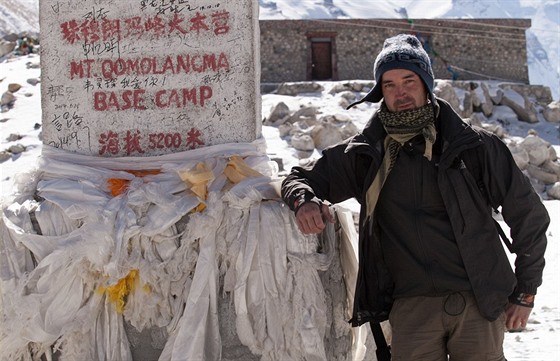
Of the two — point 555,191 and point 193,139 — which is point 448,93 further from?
point 193,139

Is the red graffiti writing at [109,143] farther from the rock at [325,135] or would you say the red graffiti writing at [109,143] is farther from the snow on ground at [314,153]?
the rock at [325,135]

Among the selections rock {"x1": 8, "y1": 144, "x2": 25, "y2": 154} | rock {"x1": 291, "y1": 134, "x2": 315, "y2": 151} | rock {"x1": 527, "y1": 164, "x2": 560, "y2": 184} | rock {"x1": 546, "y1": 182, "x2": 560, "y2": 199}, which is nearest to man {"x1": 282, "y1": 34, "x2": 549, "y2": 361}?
rock {"x1": 291, "y1": 134, "x2": 315, "y2": 151}

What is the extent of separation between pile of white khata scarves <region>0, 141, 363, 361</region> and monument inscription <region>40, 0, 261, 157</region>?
0.42 metres

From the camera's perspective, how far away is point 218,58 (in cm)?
399

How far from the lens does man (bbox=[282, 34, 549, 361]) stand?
306 cm

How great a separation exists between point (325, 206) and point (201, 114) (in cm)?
102

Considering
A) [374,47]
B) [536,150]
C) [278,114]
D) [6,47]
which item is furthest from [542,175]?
[6,47]

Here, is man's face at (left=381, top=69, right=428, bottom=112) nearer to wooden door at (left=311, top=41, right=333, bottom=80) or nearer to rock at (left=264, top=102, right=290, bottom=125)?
rock at (left=264, top=102, right=290, bottom=125)

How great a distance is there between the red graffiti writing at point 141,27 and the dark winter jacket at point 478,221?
1193 millimetres

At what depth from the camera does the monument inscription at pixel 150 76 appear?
13.1 feet

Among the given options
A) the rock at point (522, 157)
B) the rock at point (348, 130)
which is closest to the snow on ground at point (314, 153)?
the rock at point (348, 130)

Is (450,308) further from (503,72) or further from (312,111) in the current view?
(503,72)

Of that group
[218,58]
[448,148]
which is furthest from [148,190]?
[448,148]

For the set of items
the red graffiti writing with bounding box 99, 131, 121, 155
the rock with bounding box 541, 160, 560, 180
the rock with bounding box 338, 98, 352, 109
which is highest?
the red graffiti writing with bounding box 99, 131, 121, 155
